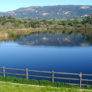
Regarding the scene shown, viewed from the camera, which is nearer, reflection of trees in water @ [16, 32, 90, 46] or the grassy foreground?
the grassy foreground

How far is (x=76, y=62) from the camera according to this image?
3759 centimetres

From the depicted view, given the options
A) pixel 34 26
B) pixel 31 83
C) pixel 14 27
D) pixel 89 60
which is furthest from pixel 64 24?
pixel 31 83

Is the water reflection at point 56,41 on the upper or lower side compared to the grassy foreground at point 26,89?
lower

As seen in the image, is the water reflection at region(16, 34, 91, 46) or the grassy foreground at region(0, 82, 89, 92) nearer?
the grassy foreground at region(0, 82, 89, 92)

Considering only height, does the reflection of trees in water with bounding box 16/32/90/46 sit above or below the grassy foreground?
below

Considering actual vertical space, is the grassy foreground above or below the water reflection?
above

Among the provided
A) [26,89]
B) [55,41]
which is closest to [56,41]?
[55,41]

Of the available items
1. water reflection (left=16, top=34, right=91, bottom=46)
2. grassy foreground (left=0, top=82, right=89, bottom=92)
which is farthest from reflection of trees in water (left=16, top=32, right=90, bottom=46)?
grassy foreground (left=0, top=82, right=89, bottom=92)

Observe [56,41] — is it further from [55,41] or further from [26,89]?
[26,89]

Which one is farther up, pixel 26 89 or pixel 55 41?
pixel 26 89

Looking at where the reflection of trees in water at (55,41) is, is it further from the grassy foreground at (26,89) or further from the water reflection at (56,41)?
the grassy foreground at (26,89)

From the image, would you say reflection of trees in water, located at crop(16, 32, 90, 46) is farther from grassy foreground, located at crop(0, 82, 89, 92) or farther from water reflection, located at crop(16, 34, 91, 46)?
grassy foreground, located at crop(0, 82, 89, 92)

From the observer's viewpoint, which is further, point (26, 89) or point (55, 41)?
point (55, 41)

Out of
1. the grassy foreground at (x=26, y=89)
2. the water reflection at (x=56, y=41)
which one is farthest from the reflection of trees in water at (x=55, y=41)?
the grassy foreground at (x=26, y=89)
